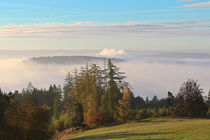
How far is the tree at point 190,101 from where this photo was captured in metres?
69.9

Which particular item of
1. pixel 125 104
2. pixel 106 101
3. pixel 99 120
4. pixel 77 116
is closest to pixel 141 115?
pixel 125 104

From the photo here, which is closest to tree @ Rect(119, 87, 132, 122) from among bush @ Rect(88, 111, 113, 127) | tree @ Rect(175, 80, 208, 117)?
bush @ Rect(88, 111, 113, 127)

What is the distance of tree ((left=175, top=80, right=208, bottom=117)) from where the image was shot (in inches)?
2751

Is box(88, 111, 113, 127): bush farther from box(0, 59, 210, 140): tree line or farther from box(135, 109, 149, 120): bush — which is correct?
box(135, 109, 149, 120): bush

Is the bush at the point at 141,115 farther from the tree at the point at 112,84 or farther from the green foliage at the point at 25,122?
the green foliage at the point at 25,122

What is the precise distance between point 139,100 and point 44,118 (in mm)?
97445

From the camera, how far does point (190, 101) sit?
7025 centimetres

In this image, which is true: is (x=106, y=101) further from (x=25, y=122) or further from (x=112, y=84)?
(x=25, y=122)

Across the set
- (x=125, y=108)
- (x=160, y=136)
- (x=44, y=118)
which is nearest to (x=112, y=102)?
(x=125, y=108)

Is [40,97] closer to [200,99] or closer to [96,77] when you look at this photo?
[96,77]

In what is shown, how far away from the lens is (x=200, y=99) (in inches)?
2785

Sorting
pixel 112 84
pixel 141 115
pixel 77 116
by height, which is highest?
pixel 112 84

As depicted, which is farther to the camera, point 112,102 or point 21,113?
point 112,102

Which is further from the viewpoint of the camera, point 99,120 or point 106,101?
point 106,101
